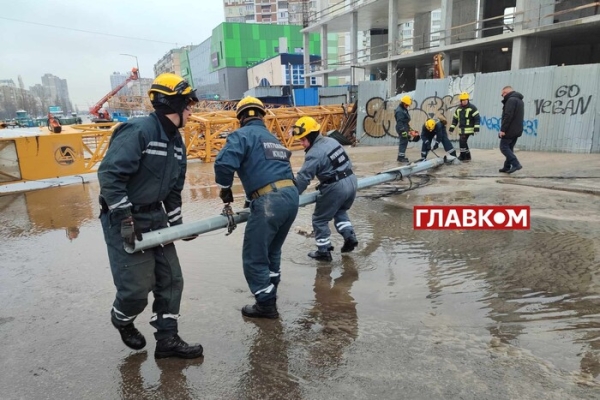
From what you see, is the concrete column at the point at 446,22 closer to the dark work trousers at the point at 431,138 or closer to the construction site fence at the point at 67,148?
the construction site fence at the point at 67,148

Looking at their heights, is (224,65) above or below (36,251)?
above

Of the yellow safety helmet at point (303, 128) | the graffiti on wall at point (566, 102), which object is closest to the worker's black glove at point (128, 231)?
the yellow safety helmet at point (303, 128)

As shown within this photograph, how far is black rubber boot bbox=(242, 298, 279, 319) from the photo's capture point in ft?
10.8

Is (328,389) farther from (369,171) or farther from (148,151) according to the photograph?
(369,171)

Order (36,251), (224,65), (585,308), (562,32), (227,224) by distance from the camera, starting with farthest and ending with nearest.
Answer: (224,65), (562,32), (36,251), (227,224), (585,308)

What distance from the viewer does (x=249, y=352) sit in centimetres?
284

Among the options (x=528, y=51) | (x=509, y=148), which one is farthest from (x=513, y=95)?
(x=528, y=51)

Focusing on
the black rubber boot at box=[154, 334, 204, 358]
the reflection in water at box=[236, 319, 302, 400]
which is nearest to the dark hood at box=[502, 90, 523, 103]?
the reflection in water at box=[236, 319, 302, 400]

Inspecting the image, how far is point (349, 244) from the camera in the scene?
475 centimetres

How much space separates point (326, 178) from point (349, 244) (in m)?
0.83

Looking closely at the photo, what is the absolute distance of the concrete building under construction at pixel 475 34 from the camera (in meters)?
19.8

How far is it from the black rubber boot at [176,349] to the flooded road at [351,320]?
0.20ft

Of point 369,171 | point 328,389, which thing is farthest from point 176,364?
point 369,171

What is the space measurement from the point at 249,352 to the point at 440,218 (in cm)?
393
